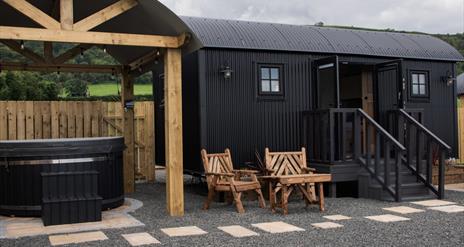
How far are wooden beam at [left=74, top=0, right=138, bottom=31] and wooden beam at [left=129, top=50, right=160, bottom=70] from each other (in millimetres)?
897

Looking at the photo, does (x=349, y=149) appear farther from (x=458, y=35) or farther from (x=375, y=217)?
(x=458, y=35)

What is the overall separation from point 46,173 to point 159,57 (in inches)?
96.6

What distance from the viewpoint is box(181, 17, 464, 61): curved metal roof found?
388 inches

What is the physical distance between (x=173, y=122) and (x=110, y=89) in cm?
2356

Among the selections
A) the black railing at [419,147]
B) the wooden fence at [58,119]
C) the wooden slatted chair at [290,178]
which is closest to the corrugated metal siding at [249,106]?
the wooden slatted chair at [290,178]

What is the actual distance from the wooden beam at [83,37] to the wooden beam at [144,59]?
0.70 metres

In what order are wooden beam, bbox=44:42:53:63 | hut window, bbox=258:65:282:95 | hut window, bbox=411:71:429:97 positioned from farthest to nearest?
hut window, bbox=411:71:429:97, hut window, bbox=258:65:282:95, wooden beam, bbox=44:42:53:63

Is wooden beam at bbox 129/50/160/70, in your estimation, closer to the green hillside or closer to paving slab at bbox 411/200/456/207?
the green hillside

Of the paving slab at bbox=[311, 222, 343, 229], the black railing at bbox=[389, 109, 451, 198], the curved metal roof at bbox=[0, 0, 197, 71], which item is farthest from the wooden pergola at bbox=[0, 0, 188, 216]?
the black railing at bbox=[389, 109, 451, 198]

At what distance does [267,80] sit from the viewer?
33.3 ft

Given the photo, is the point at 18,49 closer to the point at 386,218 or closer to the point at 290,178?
the point at 290,178

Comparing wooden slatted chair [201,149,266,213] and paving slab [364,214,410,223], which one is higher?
wooden slatted chair [201,149,266,213]

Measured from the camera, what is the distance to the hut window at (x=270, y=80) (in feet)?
33.0

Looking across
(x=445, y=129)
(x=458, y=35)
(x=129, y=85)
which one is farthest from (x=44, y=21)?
(x=458, y=35)
